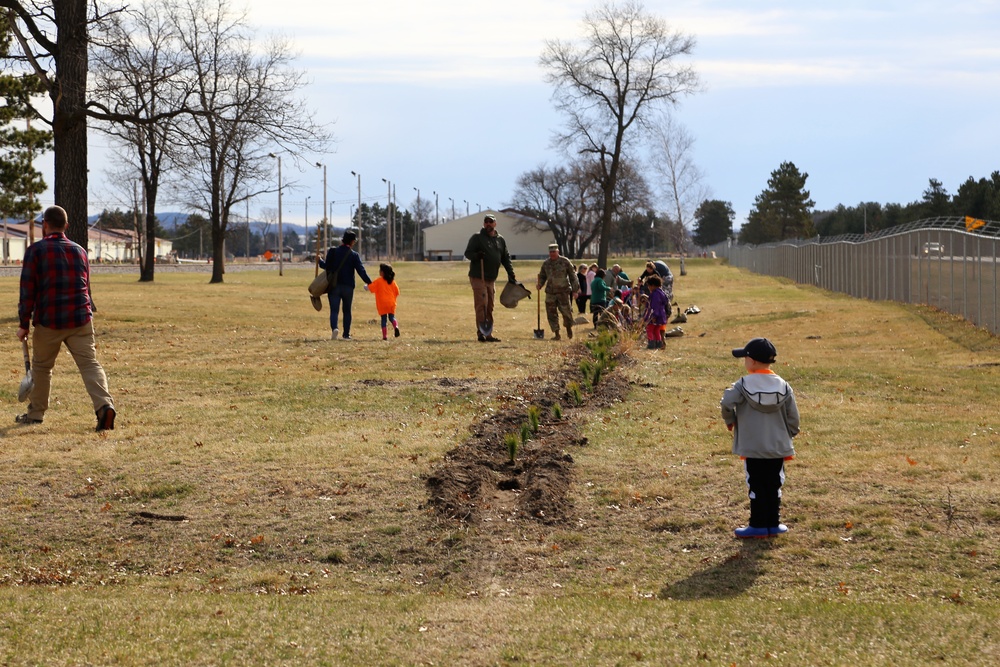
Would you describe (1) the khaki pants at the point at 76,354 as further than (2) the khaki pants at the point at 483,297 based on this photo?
No

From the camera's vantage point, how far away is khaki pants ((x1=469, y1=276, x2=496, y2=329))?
1972cm

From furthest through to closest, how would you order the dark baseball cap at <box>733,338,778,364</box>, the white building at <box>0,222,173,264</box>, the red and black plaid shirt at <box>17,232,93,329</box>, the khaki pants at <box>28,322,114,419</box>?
1. the white building at <box>0,222,173,264</box>
2. the khaki pants at <box>28,322,114,419</box>
3. the red and black plaid shirt at <box>17,232,93,329</box>
4. the dark baseball cap at <box>733,338,778,364</box>

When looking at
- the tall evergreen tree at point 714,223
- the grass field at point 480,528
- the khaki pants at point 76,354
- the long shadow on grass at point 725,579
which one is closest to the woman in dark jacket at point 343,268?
the grass field at point 480,528

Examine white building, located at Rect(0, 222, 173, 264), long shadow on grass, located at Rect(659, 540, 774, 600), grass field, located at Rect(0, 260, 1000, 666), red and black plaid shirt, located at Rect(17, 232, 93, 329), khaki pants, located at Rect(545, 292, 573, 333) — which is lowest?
long shadow on grass, located at Rect(659, 540, 774, 600)

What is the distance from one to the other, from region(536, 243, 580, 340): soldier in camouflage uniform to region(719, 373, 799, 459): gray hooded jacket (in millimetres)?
12660

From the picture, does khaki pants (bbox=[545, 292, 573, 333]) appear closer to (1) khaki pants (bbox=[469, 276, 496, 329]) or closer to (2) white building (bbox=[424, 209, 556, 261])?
(1) khaki pants (bbox=[469, 276, 496, 329])

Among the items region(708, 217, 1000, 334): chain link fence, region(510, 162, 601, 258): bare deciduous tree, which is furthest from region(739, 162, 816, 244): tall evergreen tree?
region(708, 217, 1000, 334): chain link fence

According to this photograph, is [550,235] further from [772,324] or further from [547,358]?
[547,358]

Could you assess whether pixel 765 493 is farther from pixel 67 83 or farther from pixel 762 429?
pixel 67 83

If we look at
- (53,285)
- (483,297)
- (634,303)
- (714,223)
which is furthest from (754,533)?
(714,223)

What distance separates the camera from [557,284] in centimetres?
2083

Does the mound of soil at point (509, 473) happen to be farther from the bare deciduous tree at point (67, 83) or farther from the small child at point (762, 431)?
the bare deciduous tree at point (67, 83)

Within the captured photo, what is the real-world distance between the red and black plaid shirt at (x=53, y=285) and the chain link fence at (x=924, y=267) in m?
16.1

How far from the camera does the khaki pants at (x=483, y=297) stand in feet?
64.7
